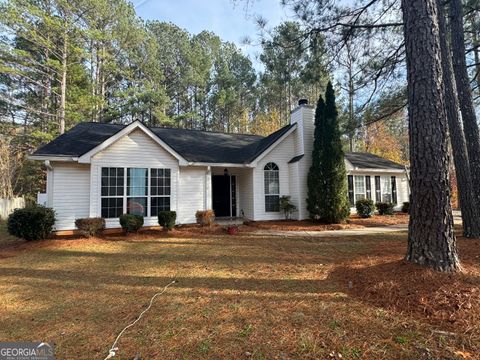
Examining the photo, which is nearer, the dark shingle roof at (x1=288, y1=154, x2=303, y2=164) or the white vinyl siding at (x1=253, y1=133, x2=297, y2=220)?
the white vinyl siding at (x1=253, y1=133, x2=297, y2=220)

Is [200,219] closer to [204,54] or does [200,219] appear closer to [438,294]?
[438,294]

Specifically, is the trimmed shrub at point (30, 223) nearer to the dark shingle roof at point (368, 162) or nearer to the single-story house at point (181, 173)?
the single-story house at point (181, 173)

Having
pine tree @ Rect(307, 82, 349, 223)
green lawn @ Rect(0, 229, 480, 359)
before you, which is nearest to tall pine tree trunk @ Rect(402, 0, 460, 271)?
green lawn @ Rect(0, 229, 480, 359)

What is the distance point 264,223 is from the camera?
1207 centimetres

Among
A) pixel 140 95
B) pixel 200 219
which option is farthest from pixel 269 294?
pixel 140 95

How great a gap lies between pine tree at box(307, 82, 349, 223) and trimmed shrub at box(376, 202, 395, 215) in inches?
170

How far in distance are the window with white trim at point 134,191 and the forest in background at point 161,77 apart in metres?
6.27

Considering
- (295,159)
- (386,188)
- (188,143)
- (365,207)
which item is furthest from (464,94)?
(188,143)

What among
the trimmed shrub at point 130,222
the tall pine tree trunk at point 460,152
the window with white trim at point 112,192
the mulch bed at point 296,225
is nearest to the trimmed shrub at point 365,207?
the mulch bed at point 296,225

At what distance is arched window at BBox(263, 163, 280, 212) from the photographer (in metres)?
12.8

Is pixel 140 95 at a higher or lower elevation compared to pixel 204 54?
lower

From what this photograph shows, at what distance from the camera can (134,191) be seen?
10.4 metres

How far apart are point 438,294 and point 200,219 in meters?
8.74

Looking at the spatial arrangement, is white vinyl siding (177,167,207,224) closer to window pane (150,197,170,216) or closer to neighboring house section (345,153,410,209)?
window pane (150,197,170,216)
